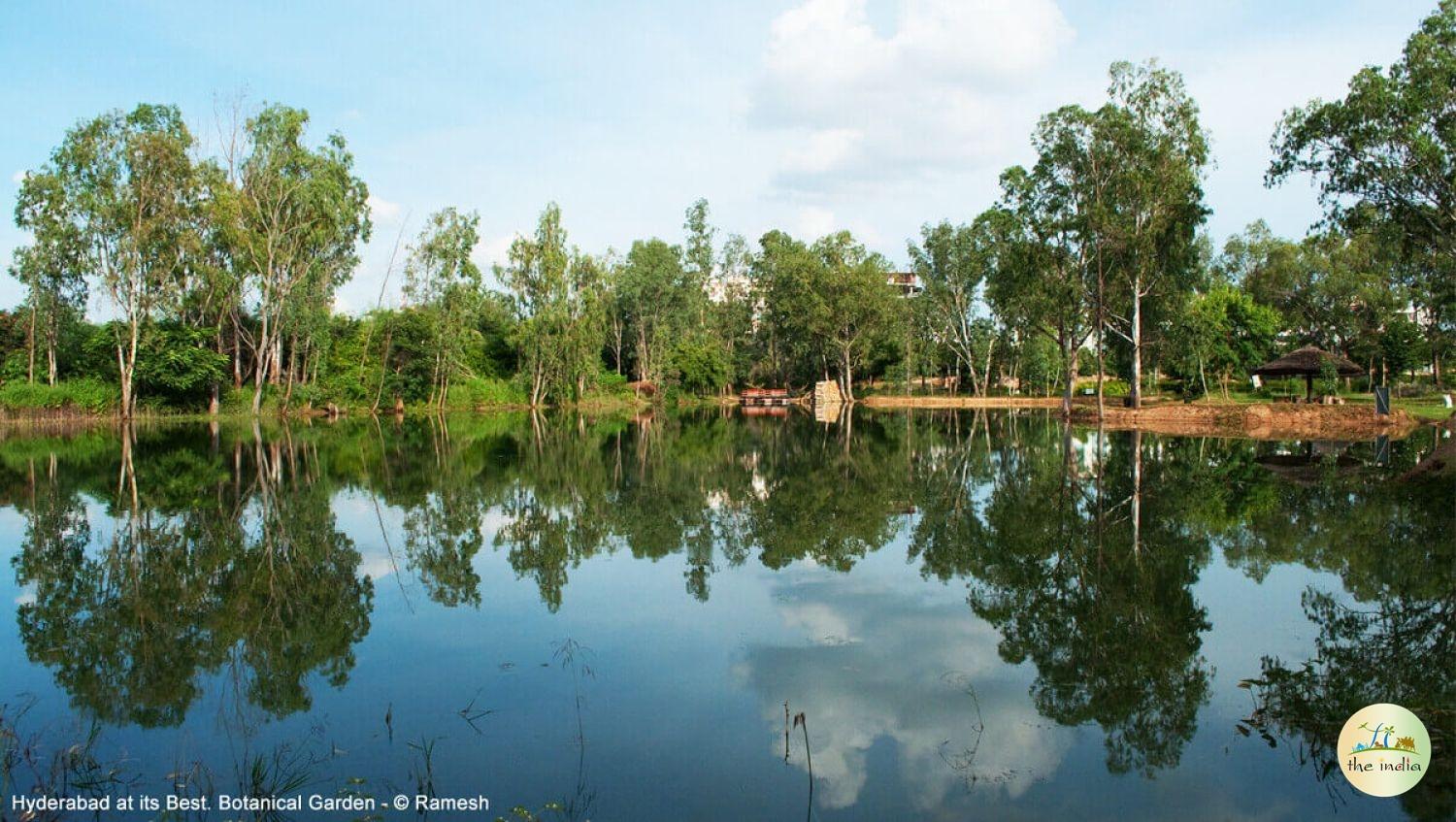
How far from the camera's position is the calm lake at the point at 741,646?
4.91 m

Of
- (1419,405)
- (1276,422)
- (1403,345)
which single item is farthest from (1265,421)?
(1403,345)

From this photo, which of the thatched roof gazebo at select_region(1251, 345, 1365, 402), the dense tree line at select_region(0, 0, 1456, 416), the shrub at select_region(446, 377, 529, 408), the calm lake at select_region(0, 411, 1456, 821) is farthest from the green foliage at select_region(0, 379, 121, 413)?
the thatched roof gazebo at select_region(1251, 345, 1365, 402)

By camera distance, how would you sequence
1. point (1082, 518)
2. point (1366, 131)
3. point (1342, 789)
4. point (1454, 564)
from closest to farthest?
1. point (1342, 789)
2. point (1454, 564)
3. point (1082, 518)
4. point (1366, 131)

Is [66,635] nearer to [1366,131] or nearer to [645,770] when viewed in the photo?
[645,770]

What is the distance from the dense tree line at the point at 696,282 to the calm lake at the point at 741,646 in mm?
21049

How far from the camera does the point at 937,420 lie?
41438mm

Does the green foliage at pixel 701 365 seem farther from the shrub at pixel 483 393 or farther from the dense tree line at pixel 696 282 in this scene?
the shrub at pixel 483 393

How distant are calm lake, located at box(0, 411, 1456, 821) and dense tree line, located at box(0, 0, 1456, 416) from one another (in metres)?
21.0

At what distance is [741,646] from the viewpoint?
7336 millimetres

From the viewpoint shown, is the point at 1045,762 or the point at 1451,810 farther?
the point at 1045,762

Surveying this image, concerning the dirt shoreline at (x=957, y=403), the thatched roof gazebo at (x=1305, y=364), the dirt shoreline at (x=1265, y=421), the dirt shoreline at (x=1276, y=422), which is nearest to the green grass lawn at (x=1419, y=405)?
the dirt shoreline at (x=1265, y=421)

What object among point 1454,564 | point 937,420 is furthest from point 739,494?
point 937,420

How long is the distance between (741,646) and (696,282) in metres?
66.2

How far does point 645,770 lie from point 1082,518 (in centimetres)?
995
